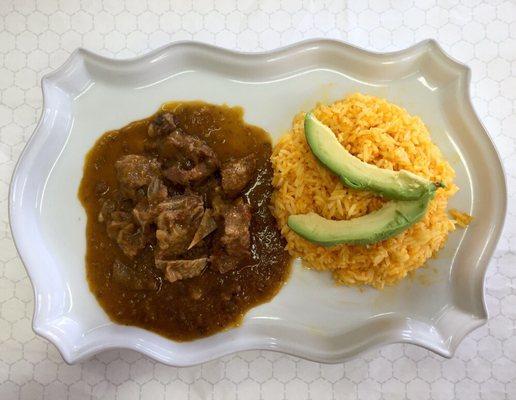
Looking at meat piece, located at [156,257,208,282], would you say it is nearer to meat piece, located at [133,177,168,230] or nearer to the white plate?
meat piece, located at [133,177,168,230]

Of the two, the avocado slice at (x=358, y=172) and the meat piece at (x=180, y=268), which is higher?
the avocado slice at (x=358, y=172)

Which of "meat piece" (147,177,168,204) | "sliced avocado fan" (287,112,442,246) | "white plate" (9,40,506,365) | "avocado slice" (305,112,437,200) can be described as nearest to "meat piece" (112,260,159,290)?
"white plate" (9,40,506,365)

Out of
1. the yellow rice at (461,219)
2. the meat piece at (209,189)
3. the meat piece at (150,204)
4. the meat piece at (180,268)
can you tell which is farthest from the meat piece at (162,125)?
the yellow rice at (461,219)

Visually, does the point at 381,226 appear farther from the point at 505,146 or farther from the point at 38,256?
the point at 38,256

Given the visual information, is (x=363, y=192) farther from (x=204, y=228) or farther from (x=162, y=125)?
(x=162, y=125)

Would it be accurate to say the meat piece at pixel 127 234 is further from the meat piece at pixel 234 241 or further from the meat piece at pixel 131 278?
the meat piece at pixel 234 241
